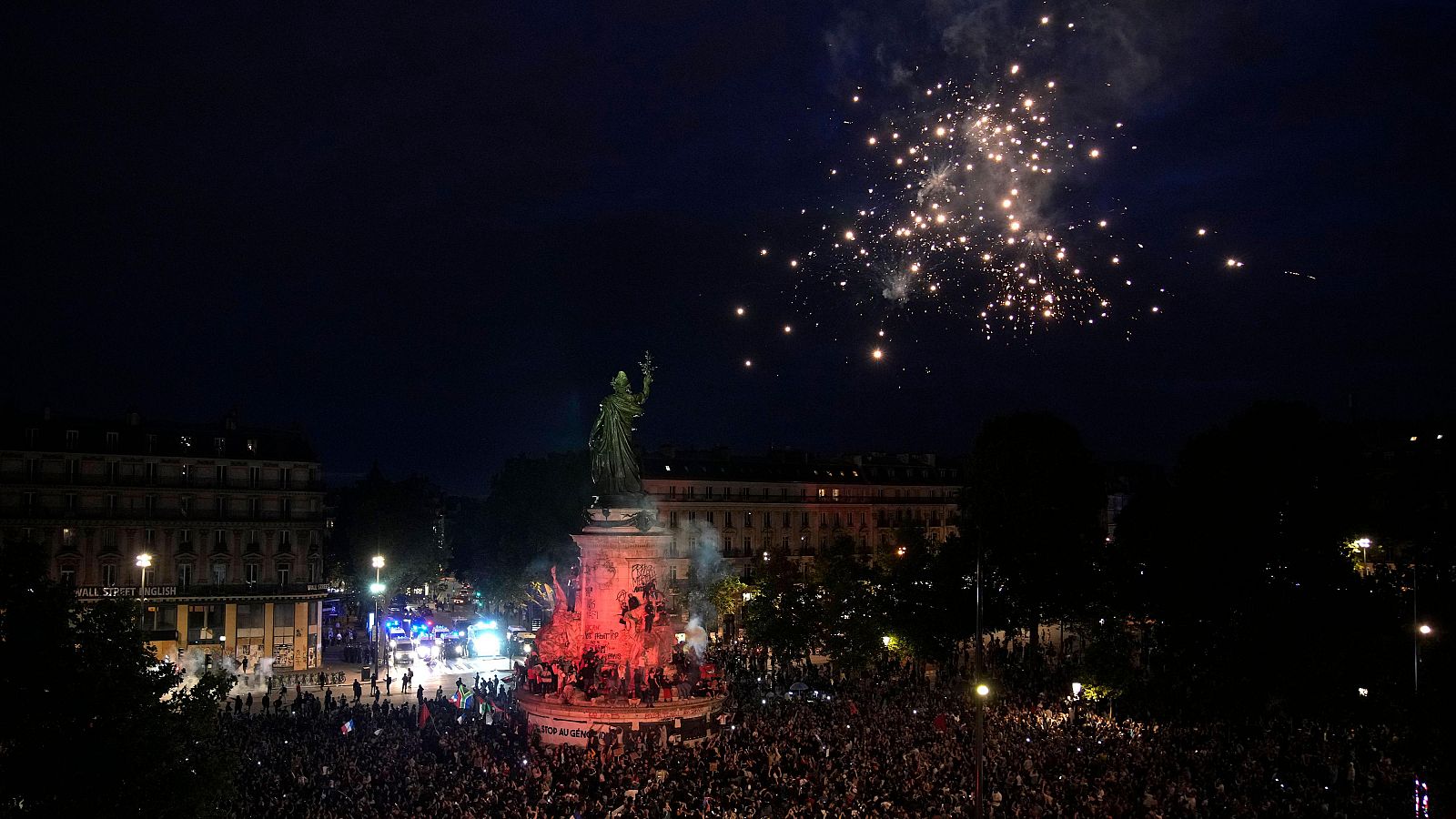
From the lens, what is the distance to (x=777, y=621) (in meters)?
56.4

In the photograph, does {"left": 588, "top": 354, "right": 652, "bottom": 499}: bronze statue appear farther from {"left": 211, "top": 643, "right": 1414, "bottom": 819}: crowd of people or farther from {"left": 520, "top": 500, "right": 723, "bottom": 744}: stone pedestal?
{"left": 211, "top": 643, "right": 1414, "bottom": 819}: crowd of people

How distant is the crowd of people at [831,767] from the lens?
25.8 meters

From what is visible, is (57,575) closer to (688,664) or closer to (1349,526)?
(688,664)

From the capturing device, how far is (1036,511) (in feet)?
187

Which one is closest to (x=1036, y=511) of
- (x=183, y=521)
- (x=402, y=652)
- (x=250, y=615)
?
(x=402, y=652)

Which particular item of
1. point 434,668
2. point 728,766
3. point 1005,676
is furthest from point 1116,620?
point 434,668

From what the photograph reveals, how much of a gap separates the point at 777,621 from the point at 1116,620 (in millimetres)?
16073

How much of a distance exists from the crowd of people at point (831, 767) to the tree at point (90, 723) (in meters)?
2.38

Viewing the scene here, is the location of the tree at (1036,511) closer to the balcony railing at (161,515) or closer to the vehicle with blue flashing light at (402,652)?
the vehicle with blue flashing light at (402,652)

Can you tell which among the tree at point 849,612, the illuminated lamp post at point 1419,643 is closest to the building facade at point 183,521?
the tree at point 849,612

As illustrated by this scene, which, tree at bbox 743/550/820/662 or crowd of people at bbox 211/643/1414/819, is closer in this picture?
crowd of people at bbox 211/643/1414/819

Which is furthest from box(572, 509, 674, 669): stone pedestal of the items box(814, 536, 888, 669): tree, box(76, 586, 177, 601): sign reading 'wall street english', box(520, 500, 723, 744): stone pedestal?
box(76, 586, 177, 601): sign reading 'wall street english'

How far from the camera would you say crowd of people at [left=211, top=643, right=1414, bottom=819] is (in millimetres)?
25797

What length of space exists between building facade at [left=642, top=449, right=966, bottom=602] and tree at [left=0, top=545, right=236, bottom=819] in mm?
60173
